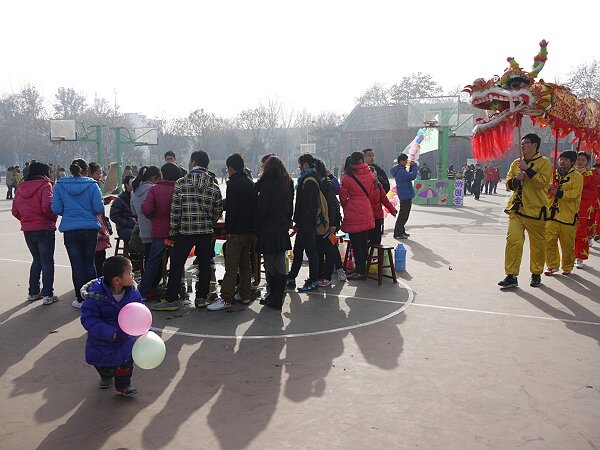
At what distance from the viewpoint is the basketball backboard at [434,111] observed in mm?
23750

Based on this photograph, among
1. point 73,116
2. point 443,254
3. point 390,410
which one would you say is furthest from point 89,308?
point 73,116

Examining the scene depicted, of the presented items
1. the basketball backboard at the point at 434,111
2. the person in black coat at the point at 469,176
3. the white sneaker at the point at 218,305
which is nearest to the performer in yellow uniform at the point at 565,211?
the white sneaker at the point at 218,305

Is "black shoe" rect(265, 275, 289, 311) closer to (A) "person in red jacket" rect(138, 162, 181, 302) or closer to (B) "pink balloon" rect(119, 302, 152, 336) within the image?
(A) "person in red jacket" rect(138, 162, 181, 302)

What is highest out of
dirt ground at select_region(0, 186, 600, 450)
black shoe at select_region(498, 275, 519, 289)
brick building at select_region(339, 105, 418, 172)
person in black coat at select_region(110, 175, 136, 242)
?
brick building at select_region(339, 105, 418, 172)

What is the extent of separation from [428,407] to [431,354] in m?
1.07

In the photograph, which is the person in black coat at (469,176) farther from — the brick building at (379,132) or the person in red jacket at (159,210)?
the brick building at (379,132)

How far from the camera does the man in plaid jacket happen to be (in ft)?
18.5

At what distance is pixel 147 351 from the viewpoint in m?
3.46

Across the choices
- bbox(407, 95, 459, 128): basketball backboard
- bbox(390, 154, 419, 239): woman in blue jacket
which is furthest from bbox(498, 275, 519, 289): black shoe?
bbox(407, 95, 459, 128): basketball backboard

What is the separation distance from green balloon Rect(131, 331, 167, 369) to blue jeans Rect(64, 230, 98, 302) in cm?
280

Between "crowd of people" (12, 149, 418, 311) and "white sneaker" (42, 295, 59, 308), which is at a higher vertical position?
"crowd of people" (12, 149, 418, 311)

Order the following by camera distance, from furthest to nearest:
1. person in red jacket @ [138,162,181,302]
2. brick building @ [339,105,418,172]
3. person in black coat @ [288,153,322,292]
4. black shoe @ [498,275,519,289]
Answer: brick building @ [339,105,418,172], black shoe @ [498,275,519,289], person in black coat @ [288,153,322,292], person in red jacket @ [138,162,181,302]

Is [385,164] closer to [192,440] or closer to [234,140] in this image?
[234,140]

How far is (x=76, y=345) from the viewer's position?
4828 mm
